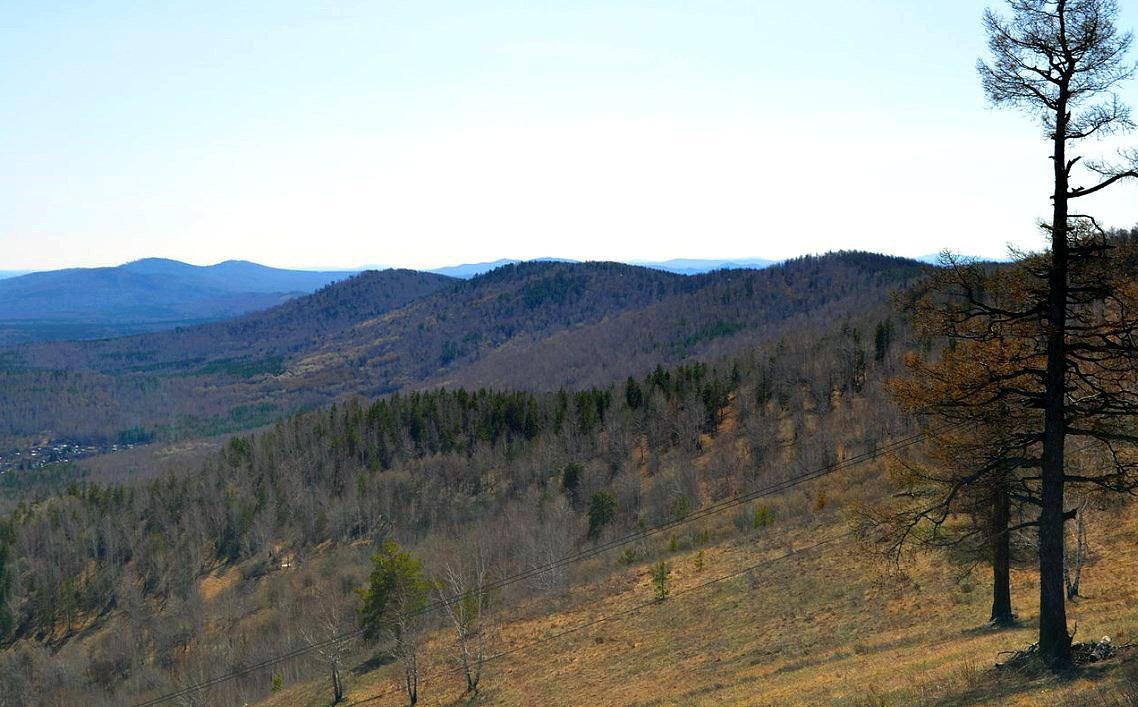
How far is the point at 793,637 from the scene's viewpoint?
28.9m

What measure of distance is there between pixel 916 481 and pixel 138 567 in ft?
385

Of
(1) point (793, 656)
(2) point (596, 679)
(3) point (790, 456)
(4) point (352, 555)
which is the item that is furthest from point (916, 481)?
(4) point (352, 555)

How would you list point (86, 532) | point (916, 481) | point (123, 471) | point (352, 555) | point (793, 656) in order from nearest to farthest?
1. point (916, 481)
2. point (793, 656)
3. point (352, 555)
4. point (86, 532)
5. point (123, 471)

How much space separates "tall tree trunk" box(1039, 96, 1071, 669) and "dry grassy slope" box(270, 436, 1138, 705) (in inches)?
37.1

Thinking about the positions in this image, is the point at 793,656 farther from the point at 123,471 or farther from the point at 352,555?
the point at 123,471

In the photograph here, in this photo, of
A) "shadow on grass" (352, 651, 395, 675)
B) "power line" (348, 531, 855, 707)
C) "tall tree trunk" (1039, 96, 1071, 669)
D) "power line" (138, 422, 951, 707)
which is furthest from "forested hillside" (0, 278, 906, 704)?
"tall tree trunk" (1039, 96, 1071, 669)

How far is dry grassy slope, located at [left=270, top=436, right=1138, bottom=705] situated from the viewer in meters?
16.9

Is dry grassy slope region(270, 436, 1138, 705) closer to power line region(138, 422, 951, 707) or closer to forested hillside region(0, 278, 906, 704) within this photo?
power line region(138, 422, 951, 707)

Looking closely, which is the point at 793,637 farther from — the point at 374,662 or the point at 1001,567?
the point at 374,662

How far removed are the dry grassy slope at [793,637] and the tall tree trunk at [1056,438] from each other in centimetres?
94

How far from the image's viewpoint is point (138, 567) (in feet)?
345

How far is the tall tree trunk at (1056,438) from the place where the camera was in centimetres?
1377

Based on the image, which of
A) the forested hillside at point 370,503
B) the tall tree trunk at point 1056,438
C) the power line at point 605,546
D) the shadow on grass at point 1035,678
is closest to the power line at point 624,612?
the power line at point 605,546

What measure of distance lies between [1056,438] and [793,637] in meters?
17.6
